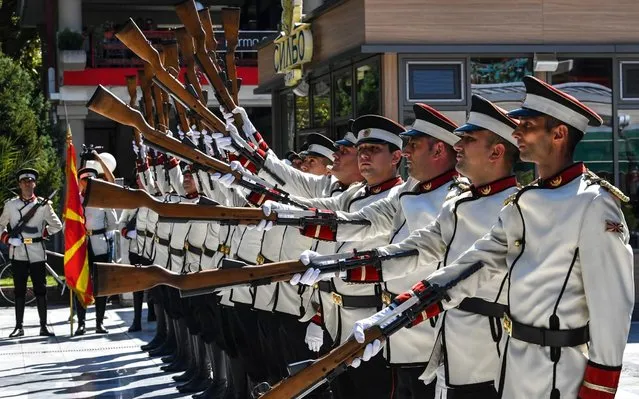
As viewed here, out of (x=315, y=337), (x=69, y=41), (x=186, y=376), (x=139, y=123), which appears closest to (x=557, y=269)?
(x=139, y=123)

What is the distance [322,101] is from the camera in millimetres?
15695

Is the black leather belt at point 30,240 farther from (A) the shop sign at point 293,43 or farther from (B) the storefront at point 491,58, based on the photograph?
(B) the storefront at point 491,58

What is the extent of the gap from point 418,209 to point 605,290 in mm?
1890

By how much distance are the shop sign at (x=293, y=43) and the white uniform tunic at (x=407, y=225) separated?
8731mm

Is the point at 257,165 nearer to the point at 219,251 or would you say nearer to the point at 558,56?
→ the point at 219,251

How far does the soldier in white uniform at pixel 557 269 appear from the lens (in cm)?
428

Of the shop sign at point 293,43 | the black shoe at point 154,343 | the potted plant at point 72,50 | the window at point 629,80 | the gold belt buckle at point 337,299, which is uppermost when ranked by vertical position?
the potted plant at point 72,50

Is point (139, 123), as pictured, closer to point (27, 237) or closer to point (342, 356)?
point (342, 356)

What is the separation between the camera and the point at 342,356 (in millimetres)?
4156

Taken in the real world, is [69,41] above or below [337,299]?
above

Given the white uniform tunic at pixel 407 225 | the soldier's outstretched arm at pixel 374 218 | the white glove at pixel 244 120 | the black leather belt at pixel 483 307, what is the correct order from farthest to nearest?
the white glove at pixel 244 120 < the soldier's outstretched arm at pixel 374 218 < the white uniform tunic at pixel 407 225 < the black leather belt at pixel 483 307

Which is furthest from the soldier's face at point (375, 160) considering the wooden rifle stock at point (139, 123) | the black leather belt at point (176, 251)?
the black leather belt at point (176, 251)

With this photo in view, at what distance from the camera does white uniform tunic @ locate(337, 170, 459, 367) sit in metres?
6.07

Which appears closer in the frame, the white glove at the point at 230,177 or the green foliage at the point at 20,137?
the white glove at the point at 230,177
